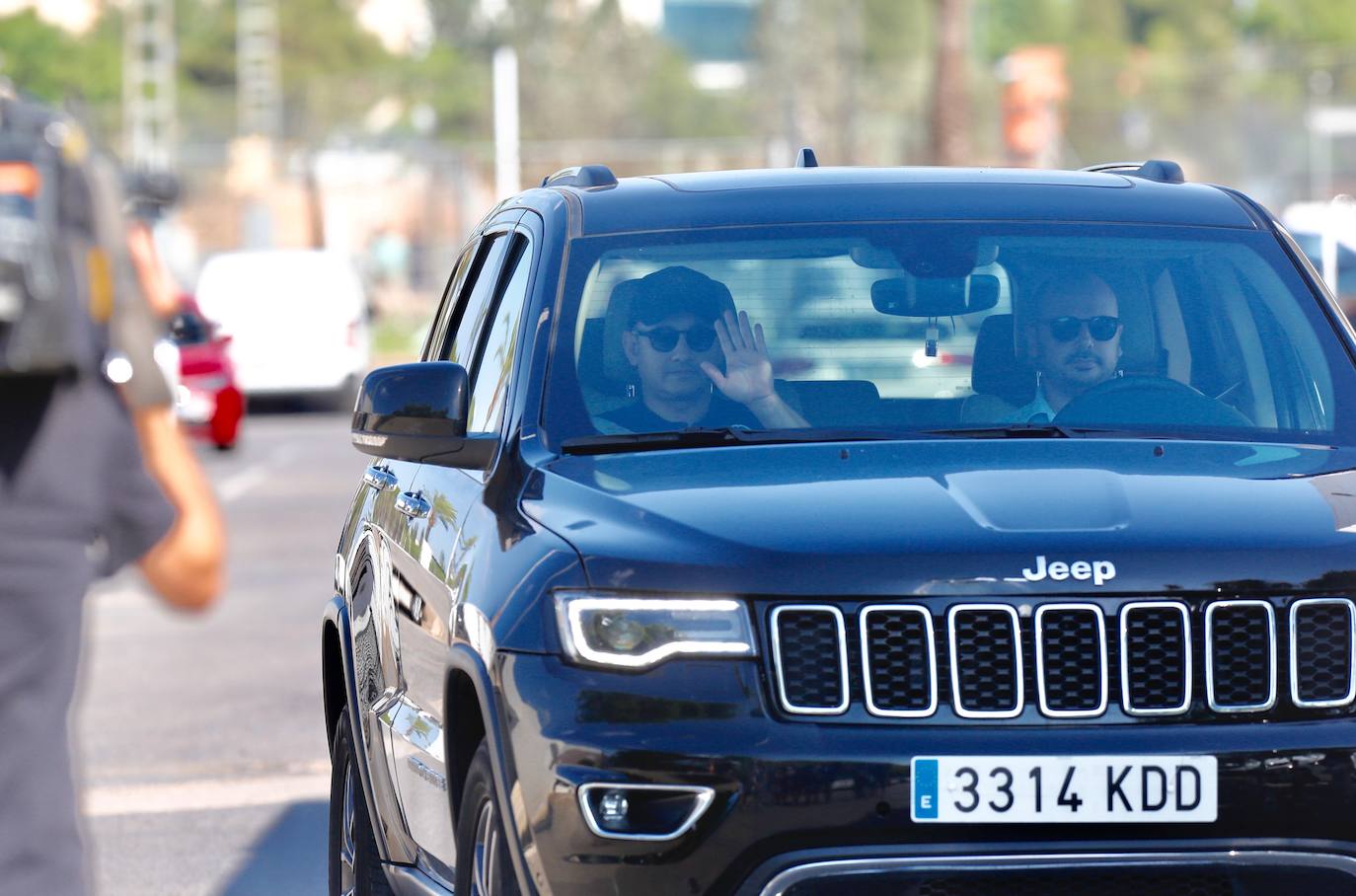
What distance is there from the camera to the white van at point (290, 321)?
29.9 metres

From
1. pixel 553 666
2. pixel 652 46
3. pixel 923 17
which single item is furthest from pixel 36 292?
pixel 923 17

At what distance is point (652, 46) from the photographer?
380ft

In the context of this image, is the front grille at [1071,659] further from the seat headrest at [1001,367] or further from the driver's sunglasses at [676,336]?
the driver's sunglasses at [676,336]

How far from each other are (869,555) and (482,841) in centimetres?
82

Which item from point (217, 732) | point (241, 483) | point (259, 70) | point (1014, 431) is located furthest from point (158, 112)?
point (1014, 431)

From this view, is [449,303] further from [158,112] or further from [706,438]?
[158,112]

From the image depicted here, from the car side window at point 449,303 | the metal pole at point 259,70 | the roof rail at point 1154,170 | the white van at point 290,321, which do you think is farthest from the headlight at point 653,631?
the metal pole at point 259,70

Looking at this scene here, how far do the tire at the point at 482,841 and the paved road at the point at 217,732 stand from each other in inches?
24.2

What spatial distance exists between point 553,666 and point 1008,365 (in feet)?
4.61

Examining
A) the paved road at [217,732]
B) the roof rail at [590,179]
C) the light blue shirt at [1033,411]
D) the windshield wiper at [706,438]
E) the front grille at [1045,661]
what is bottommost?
the paved road at [217,732]

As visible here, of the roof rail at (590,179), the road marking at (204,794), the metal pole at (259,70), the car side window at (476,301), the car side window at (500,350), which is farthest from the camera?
the metal pole at (259,70)

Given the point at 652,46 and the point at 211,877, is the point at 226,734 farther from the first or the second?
the point at 652,46

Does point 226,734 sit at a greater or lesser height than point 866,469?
lesser

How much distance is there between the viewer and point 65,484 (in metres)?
2.77
